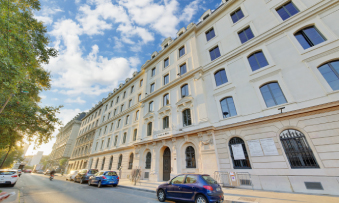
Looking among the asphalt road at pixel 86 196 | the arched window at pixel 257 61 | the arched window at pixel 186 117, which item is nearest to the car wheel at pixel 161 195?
the asphalt road at pixel 86 196

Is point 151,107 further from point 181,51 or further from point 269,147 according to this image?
point 269,147

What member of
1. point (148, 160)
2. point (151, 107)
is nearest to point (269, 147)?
point (148, 160)

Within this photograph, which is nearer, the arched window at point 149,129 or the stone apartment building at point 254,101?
the stone apartment building at point 254,101

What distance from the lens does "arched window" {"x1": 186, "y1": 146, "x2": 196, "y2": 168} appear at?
1303 centimetres

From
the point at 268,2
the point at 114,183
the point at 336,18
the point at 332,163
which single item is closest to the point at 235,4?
the point at 268,2

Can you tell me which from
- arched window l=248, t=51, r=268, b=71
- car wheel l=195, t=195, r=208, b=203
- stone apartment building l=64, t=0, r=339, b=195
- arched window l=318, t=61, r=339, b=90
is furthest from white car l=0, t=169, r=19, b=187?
arched window l=318, t=61, r=339, b=90

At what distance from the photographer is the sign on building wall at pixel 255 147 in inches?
384

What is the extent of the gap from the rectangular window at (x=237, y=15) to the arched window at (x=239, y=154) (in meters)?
14.1

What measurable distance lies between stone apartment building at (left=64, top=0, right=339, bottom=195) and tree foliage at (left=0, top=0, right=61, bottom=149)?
11597 millimetres

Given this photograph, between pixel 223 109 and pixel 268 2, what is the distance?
1227 cm

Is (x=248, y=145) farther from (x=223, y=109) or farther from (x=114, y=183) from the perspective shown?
(x=114, y=183)

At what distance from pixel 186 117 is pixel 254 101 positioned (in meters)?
6.99

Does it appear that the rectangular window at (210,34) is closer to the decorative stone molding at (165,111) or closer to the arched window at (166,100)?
the arched window at (166,100)

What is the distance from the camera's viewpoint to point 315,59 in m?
9.56
